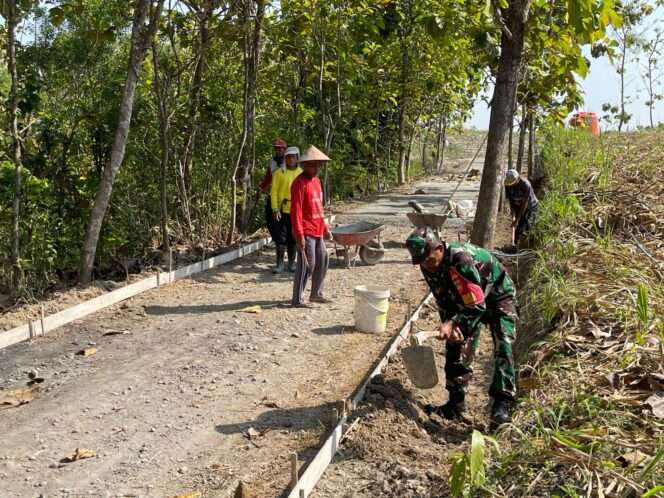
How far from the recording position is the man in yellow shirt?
8727mm

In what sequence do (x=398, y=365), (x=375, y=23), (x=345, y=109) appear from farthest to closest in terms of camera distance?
1. (x=345, y=109)
2. (x=375, y=23)
3. (x=398, y=365)

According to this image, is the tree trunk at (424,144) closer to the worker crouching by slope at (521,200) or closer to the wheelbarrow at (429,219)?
the worker crouching by slope at (521,200)

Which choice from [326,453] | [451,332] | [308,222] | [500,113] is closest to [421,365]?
[451,332]

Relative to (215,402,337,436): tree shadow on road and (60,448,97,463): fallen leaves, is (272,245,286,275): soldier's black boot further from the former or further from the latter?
(60,448,97,463): fallen leaves

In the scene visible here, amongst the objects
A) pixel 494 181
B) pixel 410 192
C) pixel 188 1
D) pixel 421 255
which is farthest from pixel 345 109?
pixel 421 255

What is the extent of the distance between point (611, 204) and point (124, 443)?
6774mm

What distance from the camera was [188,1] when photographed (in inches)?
379

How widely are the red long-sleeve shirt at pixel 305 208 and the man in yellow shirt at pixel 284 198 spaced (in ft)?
3.75

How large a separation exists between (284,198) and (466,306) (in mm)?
4872

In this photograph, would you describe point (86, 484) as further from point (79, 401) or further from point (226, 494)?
point (79, 401)

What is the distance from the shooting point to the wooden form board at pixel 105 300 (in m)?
6.59

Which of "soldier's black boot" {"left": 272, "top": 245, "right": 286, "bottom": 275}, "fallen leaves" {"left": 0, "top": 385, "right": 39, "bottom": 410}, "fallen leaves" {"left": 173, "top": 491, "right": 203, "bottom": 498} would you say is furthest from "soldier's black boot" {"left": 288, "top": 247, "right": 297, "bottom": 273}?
"fallen leaves" {"left": 173, "top": 491, "right": 203, "bottom": 498}

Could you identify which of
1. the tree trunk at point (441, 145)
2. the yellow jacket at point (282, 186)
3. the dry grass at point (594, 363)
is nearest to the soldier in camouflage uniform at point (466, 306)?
the dry grass at point (594, 363)

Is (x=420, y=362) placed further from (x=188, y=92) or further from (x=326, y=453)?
(x=188, y=92)
